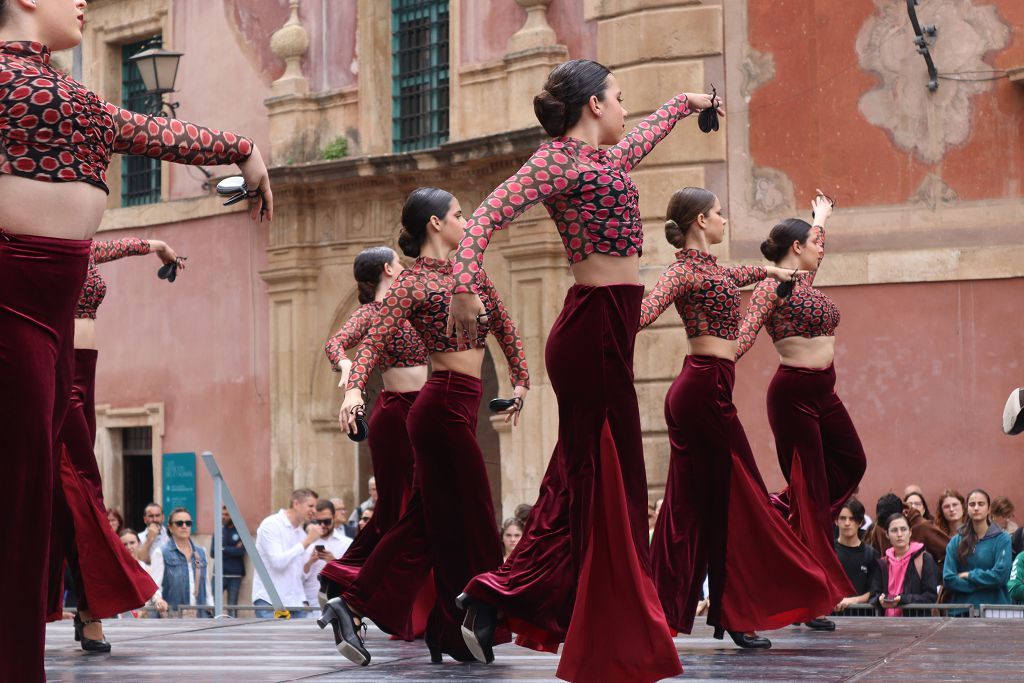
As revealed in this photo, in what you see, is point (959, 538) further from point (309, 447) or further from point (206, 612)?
point (309, 447)

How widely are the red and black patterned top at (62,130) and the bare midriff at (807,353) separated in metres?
5.01

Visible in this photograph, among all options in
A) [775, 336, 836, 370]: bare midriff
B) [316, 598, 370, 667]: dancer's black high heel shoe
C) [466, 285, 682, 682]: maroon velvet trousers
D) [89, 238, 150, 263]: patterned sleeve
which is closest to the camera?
[466, 285, 682, 682]: maroon velvet trousers

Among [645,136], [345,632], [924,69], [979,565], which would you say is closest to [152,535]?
[979,565]

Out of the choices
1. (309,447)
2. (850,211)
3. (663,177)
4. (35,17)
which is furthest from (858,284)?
(35,17)

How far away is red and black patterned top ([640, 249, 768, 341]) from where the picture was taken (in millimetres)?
7980

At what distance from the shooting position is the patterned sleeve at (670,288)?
765 cm

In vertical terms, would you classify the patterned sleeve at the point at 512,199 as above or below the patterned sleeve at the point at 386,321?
above

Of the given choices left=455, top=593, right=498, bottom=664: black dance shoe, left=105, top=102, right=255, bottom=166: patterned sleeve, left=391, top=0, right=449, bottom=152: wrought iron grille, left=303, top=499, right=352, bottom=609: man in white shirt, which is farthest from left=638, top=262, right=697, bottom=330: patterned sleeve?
left=391, top=0, right=449, bottom=152: wrought iron grille

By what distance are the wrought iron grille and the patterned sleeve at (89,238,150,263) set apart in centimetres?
1092

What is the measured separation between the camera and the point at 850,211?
1503 cm

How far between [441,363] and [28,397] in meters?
3.23

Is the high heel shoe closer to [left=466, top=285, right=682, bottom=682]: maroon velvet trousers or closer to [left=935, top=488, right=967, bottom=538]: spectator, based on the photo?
[left=466, top=285, right=682, bottom=682]: maroon velvet trousers

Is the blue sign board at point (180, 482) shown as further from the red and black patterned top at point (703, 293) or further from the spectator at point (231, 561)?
the red and black patterned top at point (703, 293)

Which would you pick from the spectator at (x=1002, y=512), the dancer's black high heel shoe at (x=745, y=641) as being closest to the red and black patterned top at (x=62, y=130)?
the dancer's black high heel shoe at (x=745, y=641)
